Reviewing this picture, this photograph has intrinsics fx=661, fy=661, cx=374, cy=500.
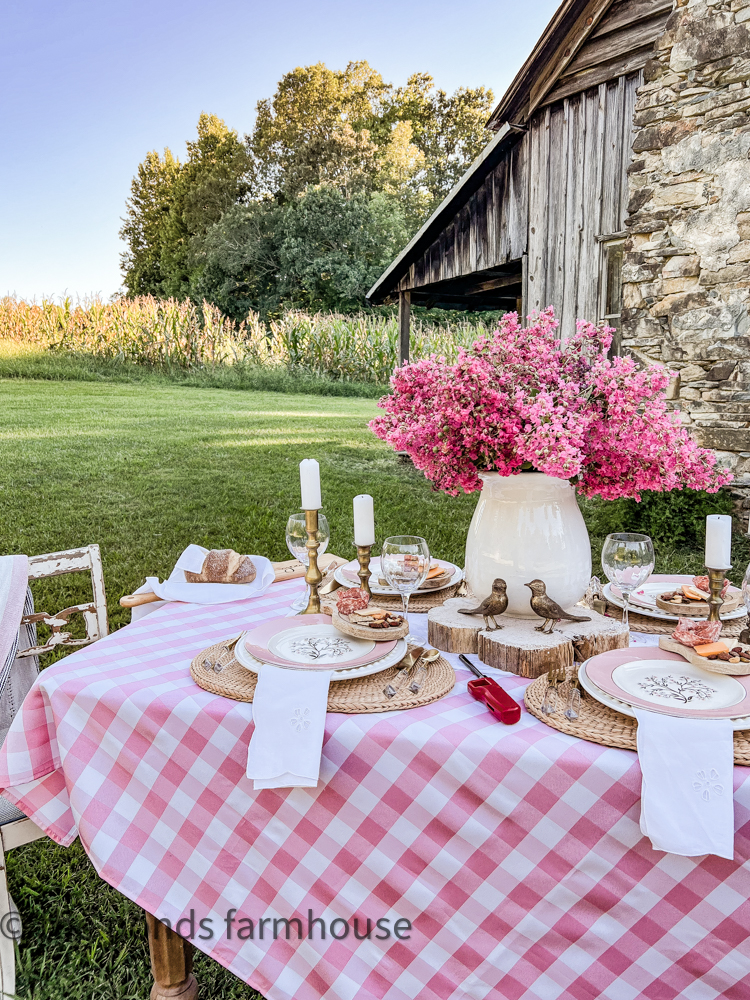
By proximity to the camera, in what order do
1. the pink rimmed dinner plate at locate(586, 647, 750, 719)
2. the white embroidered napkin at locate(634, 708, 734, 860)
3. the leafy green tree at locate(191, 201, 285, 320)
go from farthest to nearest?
the leafy green tree at locate(191, 201, 285, 320) → the pink rimmed dinner plate at locate(586, 647, 750, 719) → the white embroidered napkin at locate(634, 708, 734, 860)

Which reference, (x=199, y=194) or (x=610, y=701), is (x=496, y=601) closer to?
(x=610, y=701)

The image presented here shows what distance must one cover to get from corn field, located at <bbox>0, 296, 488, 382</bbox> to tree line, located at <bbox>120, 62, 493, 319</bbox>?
0.17 m

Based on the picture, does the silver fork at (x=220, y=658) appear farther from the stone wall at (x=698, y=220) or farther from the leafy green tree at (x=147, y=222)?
the leafy green tree at (x=147, y=222)

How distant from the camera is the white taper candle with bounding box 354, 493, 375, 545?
1.27m

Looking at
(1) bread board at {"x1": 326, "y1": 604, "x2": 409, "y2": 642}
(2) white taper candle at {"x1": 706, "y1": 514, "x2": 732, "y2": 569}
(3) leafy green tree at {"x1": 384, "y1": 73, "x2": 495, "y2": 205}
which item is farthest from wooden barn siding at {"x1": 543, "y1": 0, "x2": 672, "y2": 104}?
(1) bread board at {"x1": 326, "y1": 604, "x2": 409, "y2": 642}

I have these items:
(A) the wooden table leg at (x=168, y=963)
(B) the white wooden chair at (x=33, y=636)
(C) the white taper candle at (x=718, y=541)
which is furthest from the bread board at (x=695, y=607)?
(B) the white wooden chair at (x=33, y=636)

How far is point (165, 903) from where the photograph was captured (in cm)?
103

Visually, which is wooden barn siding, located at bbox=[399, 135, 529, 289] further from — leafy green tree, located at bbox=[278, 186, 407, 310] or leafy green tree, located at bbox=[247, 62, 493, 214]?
leafy green tree, located at bbox=[247, 62, 493, 214]

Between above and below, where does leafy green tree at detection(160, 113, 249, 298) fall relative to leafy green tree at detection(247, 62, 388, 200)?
below

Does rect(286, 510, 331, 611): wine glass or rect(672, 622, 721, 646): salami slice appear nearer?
rect(672, 622, 721, 646): salami slice

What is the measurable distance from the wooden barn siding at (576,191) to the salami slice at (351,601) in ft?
12.2

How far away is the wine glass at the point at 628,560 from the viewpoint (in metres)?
1.12

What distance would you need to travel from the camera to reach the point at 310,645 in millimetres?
1108

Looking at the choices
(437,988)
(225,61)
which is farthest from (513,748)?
(225,61)
